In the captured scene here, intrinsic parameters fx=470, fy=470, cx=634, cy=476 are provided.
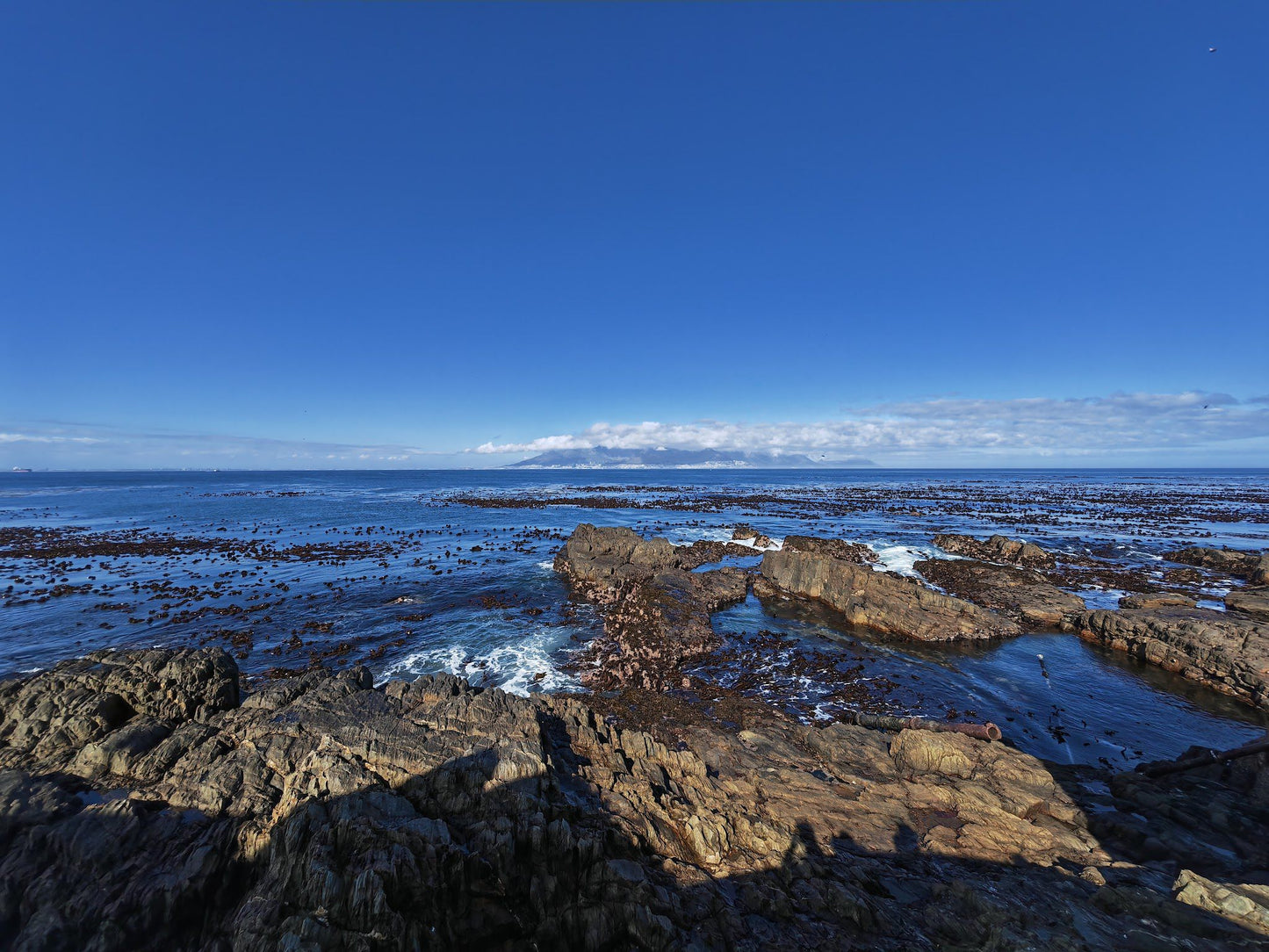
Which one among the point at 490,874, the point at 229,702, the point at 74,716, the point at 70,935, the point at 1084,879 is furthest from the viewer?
the point at 229,702

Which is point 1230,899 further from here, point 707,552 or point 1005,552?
point 1005,552

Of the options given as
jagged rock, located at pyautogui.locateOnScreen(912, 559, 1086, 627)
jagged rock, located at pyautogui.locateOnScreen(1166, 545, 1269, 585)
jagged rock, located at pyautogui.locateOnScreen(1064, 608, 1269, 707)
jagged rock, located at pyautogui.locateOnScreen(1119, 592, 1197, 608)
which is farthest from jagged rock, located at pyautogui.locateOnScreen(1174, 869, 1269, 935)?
jagged rock, located at pyautogui.locateOnScreen(1166, 545, 1269, 585)

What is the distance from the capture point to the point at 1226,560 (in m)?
40.8

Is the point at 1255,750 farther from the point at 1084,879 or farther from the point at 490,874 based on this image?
the point at 490,874

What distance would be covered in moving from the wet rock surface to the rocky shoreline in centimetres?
4

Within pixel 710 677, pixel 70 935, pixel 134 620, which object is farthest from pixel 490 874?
pixel 134 620

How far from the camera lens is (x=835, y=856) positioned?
386 inches

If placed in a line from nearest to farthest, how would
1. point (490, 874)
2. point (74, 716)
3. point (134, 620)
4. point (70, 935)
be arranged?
1. point (70, 935)
2. point (490, 874)
3. point (74, 716)
4. point (134, 620)

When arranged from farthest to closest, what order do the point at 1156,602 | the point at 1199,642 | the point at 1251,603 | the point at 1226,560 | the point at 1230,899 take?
the point at 1226,560, the point at 1156,602, the point at 1251,603, the point at 1199,642, the point at 1230,899

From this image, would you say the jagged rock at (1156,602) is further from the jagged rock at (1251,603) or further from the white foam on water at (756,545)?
the white foam on water at (756,545)

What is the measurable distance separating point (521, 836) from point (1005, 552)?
50.3m

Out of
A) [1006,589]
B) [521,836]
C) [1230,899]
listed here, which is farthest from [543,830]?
[1006,589]

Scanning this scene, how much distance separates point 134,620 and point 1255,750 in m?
47.1

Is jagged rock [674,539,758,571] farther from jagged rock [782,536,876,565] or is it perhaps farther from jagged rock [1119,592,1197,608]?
jagged rock [1119,592,1197,608]
